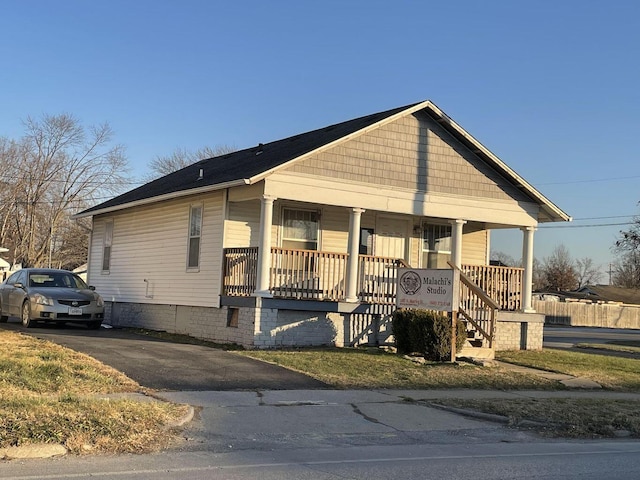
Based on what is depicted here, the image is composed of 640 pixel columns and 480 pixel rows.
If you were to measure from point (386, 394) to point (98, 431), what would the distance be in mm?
5512

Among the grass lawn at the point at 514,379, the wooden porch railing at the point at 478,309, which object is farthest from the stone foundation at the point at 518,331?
the wooden porch railing at the point at 478,309

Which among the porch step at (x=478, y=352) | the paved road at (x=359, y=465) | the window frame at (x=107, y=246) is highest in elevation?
the window frame at (x=107, y=246)

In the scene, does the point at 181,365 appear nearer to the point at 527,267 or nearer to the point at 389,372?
the point at 389,372

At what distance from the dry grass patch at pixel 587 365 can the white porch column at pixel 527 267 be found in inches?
53.9

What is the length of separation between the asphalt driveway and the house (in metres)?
2.02

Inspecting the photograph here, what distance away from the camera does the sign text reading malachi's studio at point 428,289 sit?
628 inches

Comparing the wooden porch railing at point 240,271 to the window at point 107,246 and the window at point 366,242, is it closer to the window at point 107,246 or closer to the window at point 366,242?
the window at point 366,242

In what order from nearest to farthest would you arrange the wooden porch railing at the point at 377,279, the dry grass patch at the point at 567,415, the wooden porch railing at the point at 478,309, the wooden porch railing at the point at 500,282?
the dry grass patch at the point at 567,415 < the wooden porch railing at the point at 478,309 < the wooden porch railing at the point at 377,279 < the wooden porch railing at the point at 500,282

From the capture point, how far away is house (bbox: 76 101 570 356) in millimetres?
17406

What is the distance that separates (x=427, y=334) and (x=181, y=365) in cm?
537

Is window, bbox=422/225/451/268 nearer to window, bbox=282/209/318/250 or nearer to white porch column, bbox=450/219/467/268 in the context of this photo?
white porch column, bbox=450/219/467/268

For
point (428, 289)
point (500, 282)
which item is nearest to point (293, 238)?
point (428, 289)

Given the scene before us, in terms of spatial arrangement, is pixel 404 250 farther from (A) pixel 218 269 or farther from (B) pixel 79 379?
(B) pixel 79 379

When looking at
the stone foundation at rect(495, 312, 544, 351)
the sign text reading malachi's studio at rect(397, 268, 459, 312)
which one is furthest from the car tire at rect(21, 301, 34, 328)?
the stone foundation at rect(495, 312, 544, 351)
